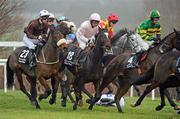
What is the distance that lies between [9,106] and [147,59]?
3280mm

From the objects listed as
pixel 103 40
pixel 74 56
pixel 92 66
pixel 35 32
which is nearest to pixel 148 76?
pixel 103 40

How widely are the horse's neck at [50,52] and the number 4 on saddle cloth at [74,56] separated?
688 mm

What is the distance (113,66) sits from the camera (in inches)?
567

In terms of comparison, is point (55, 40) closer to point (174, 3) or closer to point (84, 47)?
point (84, 47)

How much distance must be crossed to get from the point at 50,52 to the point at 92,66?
98 cm

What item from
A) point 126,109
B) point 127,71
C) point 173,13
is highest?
point 173,13

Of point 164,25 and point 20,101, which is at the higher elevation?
point 164,25

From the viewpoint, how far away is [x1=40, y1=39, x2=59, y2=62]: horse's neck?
550 inches

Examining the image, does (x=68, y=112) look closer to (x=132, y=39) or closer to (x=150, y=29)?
(x=132, y=39)

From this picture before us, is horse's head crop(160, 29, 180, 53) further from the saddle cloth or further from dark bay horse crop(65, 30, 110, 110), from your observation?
the saddle cloth

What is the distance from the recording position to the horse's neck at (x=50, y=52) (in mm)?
13977

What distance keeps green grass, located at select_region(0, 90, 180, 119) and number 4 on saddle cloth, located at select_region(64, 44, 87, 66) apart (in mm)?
1041

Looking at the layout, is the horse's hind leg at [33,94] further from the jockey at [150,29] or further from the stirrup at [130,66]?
the jockey at [150,29]

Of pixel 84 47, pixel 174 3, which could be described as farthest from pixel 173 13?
pixel 84 47
